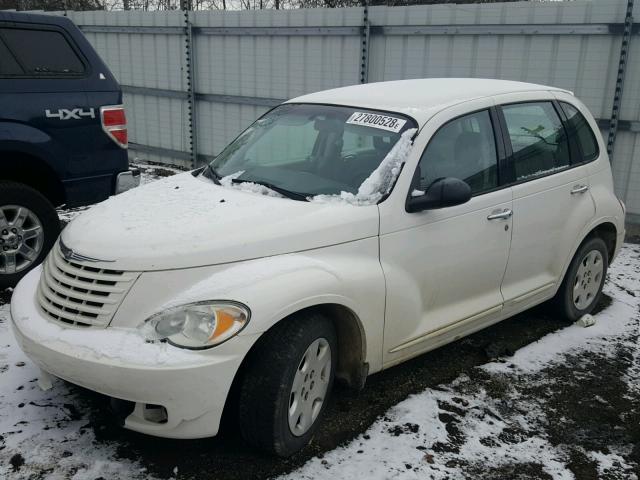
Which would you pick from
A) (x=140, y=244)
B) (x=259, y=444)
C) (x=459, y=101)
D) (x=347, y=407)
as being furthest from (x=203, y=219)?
(x=459, y=101)

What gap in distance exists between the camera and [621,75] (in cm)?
706

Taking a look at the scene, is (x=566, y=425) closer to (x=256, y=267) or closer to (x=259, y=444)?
(x=259, y=444)

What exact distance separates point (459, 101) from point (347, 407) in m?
1.98

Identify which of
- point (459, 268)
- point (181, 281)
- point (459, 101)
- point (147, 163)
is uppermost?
point (459, 101)

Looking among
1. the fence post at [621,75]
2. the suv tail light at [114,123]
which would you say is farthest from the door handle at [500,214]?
the fence post at [621,75]

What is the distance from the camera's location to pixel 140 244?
286 centimetres

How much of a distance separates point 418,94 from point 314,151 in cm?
77

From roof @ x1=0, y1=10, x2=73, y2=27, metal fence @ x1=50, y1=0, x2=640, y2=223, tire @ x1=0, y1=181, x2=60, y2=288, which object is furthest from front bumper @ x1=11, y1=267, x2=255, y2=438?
metal fence @ x1=50, y1=0, x2=640, y2=223

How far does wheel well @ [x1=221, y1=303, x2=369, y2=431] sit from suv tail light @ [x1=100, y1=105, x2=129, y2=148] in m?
2.98

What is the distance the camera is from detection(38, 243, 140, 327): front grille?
2.74 meters

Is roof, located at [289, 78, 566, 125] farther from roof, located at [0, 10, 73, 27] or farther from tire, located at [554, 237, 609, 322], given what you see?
roof, located at [0, 10, 73, 27]

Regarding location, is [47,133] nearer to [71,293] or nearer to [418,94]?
[71,293]

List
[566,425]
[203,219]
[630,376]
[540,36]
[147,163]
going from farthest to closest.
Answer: [147,163], [540,36], [630,376], [566,425], [203,219]

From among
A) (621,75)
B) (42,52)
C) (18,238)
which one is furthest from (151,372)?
(621,75)
